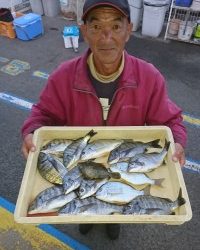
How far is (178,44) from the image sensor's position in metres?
7.31

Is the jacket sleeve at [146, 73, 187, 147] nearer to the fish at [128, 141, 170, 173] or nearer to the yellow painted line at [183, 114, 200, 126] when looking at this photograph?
the fish at [128, 141, 170, 173]

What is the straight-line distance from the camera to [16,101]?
17.6 ft

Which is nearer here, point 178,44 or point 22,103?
point 22,103

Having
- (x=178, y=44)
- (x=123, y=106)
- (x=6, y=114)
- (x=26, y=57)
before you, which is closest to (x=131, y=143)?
(x=123, y=106)

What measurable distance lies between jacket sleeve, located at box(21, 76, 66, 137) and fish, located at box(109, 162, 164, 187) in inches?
28.6

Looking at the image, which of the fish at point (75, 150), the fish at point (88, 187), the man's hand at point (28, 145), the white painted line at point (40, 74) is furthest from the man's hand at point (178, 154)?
the white painted line at point (40, 74)

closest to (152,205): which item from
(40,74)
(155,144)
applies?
(155,144)

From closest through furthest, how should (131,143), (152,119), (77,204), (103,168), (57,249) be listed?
1. (77,204)
2. (103,168)
3. (131,143)
4. (152,119)
5. (57,249)

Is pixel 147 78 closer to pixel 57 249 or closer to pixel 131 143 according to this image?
pixel 131 143

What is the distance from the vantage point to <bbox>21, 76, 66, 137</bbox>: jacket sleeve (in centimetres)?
238

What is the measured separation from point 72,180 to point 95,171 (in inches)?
6.7

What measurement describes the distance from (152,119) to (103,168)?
0.68m

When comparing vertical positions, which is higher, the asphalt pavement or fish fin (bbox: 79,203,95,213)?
fish fin (bbox: 79,203,95,213)

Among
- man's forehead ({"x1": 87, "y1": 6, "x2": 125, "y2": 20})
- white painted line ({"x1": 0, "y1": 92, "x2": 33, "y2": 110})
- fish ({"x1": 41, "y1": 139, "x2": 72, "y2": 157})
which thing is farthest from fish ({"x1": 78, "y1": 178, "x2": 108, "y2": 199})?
white painted line ({"x1": 0, "y1": 92, "x2": 33, "y2": 110})
